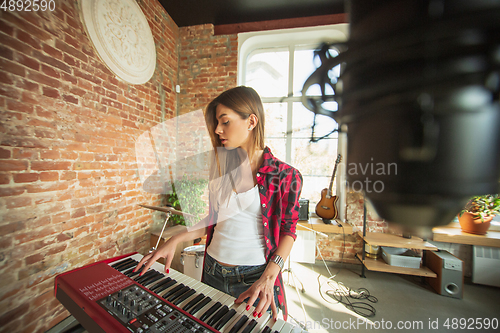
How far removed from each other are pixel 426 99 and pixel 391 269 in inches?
127

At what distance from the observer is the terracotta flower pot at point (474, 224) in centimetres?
236

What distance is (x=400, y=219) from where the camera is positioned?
0.20 meters

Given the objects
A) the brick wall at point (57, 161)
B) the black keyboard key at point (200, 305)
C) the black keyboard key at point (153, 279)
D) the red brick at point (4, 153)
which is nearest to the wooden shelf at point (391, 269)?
the black keyboard key at point (200, 305)

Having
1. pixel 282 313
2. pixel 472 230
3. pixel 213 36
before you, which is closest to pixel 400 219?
pixel 282 313

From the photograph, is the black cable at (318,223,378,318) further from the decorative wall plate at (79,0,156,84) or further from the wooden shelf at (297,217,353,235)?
the decorative wall plate at (79,0,156,84)

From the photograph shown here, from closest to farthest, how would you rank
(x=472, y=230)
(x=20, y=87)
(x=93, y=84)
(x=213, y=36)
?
1. (x=20, y=87)
2. (x=93, y=84)
3. (x=472, y=230)
4. (x=213, y=36)

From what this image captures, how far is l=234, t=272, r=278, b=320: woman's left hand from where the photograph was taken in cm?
75

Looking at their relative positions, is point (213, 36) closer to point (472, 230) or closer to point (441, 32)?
point (441, 32)

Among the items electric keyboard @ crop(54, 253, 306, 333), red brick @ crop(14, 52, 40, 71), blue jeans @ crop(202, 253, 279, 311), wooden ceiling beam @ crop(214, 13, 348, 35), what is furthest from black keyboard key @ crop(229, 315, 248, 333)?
wooden ceiling beam @ crop(214, 13, 348, 35)

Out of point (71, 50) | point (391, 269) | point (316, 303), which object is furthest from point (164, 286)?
point (391, 269)

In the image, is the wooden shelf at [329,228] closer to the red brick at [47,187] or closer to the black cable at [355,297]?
the black cable at [355,297]

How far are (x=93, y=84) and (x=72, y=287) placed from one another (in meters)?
1.86

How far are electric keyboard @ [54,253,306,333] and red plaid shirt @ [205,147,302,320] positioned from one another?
318mm

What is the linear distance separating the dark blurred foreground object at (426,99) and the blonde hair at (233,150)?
874 mm
